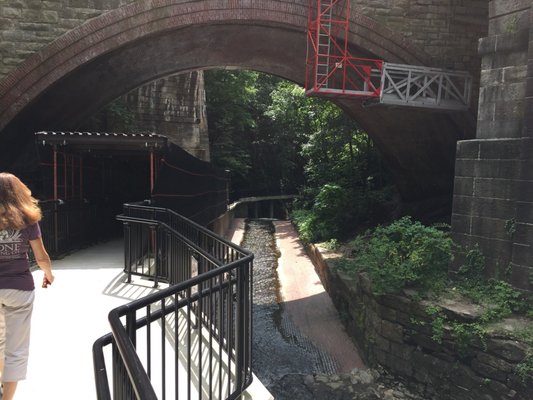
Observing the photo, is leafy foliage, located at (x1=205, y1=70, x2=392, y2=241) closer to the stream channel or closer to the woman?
the stream channel

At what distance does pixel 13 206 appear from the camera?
2770mm

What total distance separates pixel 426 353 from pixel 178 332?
16.1 ft

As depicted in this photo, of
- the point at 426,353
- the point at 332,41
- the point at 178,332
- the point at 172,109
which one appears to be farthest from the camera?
the point at 172,109

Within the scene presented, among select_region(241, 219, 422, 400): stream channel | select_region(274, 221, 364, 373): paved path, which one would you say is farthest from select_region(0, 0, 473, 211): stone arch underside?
select_region(241, 219, 422, 400): stream channel

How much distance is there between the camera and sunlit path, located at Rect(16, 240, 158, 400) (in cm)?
321

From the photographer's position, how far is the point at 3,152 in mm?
9789

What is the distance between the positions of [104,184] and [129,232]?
5.87m

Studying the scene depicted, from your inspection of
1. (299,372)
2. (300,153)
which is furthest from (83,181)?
(300,153)

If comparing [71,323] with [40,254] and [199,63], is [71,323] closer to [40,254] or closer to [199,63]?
[40,254]

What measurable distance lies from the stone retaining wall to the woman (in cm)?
573

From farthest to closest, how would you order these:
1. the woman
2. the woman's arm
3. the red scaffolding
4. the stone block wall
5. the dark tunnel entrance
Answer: the stone block wall → the red scaffolding → the dark tunnel entrance → the woman's arm → the woman

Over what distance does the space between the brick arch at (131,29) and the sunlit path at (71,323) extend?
4365 mm

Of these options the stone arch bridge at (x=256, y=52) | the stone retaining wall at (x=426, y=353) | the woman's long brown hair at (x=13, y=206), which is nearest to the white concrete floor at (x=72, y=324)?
the woman's long brown hair at (x=13, y=206)

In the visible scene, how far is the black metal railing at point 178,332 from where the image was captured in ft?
6.70
